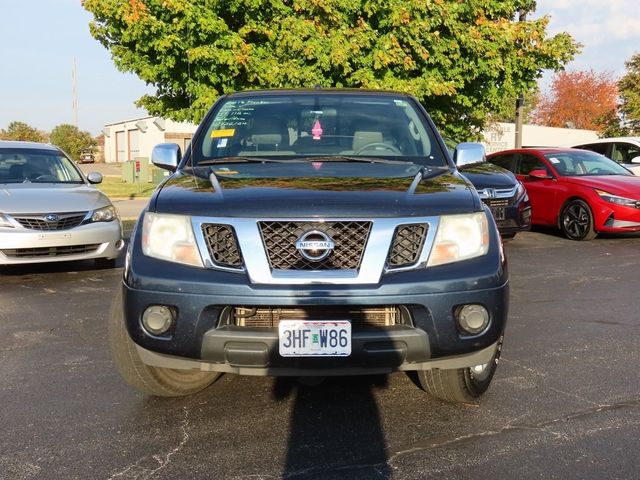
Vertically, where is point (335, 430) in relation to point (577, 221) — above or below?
below

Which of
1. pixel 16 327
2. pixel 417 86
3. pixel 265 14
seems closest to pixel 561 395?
pixel 16 327

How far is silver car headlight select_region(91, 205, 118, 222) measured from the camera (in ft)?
25.0

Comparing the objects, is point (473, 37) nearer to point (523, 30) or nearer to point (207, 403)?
point (523, 30)

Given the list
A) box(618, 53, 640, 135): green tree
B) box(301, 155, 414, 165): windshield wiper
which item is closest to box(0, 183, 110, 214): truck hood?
box(301, 155, 414, 165): windshield wiper

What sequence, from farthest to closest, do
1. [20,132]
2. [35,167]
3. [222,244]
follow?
[20,132] → [35,167] → [222,244]

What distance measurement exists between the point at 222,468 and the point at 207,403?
2.54 feet

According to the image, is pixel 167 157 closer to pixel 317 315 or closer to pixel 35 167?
pixel 317 315

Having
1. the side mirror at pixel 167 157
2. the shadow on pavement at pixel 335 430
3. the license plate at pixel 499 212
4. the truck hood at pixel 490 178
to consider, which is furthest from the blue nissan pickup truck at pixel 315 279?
the truck hood at pixel 490 178

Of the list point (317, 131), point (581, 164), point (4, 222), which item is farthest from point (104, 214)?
point (581, 164)

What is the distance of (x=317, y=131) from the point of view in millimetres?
4391

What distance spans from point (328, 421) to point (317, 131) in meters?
1.94

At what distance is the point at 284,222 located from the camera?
9.79 ft

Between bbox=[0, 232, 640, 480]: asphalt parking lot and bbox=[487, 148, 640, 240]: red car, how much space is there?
5.24 meters

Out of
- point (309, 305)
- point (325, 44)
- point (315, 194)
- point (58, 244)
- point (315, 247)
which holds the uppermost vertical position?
point (325, 44)
